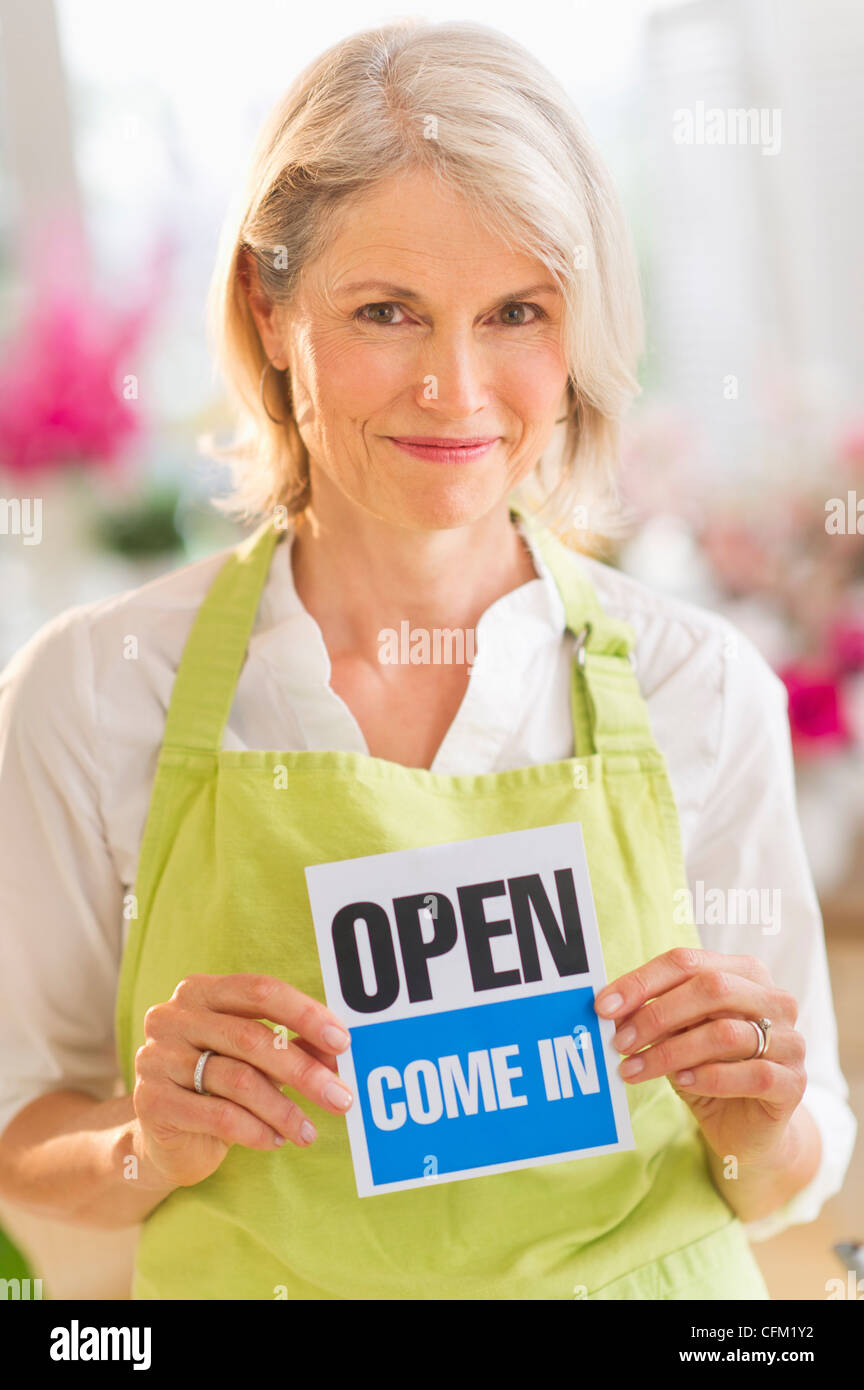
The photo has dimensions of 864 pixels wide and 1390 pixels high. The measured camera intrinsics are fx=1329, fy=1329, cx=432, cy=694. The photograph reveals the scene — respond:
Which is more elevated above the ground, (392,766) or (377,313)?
(377,313)

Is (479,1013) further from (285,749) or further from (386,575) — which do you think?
(386,575)

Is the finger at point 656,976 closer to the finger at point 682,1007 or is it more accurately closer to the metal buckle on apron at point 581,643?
the finger at point 682,1007

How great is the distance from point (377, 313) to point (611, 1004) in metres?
0.53

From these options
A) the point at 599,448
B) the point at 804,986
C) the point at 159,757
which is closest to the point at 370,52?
the point at 599,448

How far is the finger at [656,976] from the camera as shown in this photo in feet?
3.08

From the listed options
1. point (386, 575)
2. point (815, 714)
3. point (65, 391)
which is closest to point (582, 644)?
point (386, 575)

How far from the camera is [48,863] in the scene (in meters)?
1.11

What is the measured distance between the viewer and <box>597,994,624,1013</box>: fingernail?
3.08ft

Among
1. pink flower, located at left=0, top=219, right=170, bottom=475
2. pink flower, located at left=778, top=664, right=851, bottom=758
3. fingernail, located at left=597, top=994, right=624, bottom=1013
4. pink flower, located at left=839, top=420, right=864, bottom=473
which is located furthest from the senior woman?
pink flower, located at left=839, top=420, right=864, bottom=473

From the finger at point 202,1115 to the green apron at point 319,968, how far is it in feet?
0.32

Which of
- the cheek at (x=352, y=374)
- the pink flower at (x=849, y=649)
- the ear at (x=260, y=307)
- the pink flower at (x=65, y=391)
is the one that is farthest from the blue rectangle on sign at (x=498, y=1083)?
the pink flower at (x=65, y=391)

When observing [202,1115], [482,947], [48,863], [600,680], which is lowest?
[202,1115]

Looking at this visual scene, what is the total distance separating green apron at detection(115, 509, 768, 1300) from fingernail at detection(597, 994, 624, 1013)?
11cm
